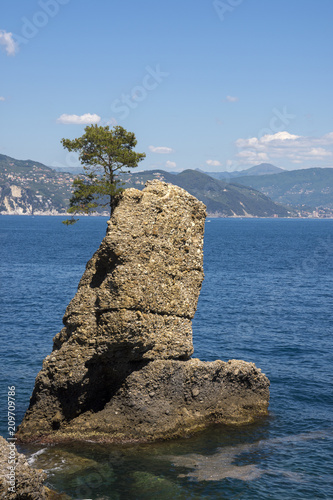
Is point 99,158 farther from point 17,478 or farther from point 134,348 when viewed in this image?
point 17,478

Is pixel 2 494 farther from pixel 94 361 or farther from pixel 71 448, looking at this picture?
pixel 94 361

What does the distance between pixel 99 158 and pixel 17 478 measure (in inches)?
779

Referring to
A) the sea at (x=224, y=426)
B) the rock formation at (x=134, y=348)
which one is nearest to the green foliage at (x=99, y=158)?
the rock formation at (x=134, y=348)

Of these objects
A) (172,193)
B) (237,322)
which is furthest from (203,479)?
(237,322)

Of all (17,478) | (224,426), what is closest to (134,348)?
(224,426)

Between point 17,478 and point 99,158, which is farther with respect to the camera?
point 99,158

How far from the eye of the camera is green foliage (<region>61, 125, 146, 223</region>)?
31078 mm

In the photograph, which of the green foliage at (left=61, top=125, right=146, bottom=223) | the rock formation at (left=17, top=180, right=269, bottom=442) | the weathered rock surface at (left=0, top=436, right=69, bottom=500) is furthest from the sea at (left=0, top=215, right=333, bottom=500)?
the green foliage at (left=61, top=125, right=146, bottom=223)

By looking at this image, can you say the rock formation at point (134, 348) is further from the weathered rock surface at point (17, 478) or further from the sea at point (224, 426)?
the weathered rock surface at point (17, 478)

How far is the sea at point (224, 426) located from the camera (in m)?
22.6

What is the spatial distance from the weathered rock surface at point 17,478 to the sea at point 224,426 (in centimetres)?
289

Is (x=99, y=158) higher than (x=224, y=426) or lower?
higher

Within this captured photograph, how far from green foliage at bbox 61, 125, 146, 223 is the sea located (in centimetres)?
1356

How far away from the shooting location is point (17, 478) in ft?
60.5
